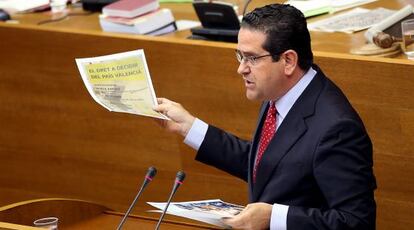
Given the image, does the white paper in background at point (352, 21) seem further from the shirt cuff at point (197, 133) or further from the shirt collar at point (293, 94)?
the shirt collar at point (293, 94)

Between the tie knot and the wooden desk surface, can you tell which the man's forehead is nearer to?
the tie knot

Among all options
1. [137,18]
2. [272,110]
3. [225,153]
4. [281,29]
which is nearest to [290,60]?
[281,29]

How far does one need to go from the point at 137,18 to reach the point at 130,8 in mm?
55

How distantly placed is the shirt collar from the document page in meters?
0.37

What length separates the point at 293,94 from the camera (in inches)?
97.0

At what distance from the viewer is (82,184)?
4.00 metres

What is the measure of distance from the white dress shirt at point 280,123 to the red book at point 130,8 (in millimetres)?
1272

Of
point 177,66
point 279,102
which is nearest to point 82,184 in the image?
point 177,66

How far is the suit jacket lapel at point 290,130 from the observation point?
2.44m

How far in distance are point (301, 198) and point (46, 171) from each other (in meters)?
1.85

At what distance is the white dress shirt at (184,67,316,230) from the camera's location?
7.77ft

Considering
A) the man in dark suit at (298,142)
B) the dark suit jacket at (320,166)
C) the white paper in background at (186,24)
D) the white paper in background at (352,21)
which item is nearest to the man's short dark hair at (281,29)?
the man in dark suit at (298,142)

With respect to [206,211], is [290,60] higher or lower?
higher

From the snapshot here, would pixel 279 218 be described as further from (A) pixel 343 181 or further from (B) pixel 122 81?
(B) pixel 122 81
